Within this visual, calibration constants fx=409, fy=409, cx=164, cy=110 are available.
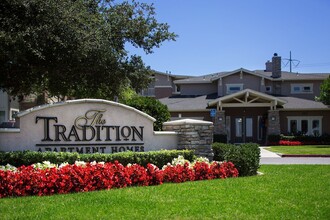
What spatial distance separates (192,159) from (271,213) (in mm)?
5974

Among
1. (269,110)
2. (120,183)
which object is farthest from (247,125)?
(120,183)

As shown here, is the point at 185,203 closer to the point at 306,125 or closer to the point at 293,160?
the point at 293,160

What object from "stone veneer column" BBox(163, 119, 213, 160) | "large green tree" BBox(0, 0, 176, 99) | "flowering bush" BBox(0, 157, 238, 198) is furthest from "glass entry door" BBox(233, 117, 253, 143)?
"flowering bush" BBox(0, 157, 238, 198)

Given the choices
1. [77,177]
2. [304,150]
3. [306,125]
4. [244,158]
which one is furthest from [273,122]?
[77,177]

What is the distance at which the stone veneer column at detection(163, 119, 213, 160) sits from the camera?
1341 cm

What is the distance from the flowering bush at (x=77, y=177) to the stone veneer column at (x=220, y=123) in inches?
876

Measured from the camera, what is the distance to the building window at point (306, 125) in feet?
115

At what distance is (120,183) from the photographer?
9.57m

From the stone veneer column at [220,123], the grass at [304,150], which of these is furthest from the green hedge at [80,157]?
the stone veneer column at [220,123]

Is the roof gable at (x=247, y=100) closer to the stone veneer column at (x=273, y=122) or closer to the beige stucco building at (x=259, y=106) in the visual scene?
the beige stucco building at (x=259, y=106)

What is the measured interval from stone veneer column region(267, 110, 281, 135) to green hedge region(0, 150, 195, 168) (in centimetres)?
2223

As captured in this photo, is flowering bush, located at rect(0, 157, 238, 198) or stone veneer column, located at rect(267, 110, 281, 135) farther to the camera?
stone veneer column, located at rect(267, 110, 281, 135)

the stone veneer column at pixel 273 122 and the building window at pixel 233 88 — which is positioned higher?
the building window at pixel 233 88

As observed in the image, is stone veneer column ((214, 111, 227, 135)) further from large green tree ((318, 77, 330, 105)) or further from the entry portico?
large green tree ((318, 77, 330, 105))
